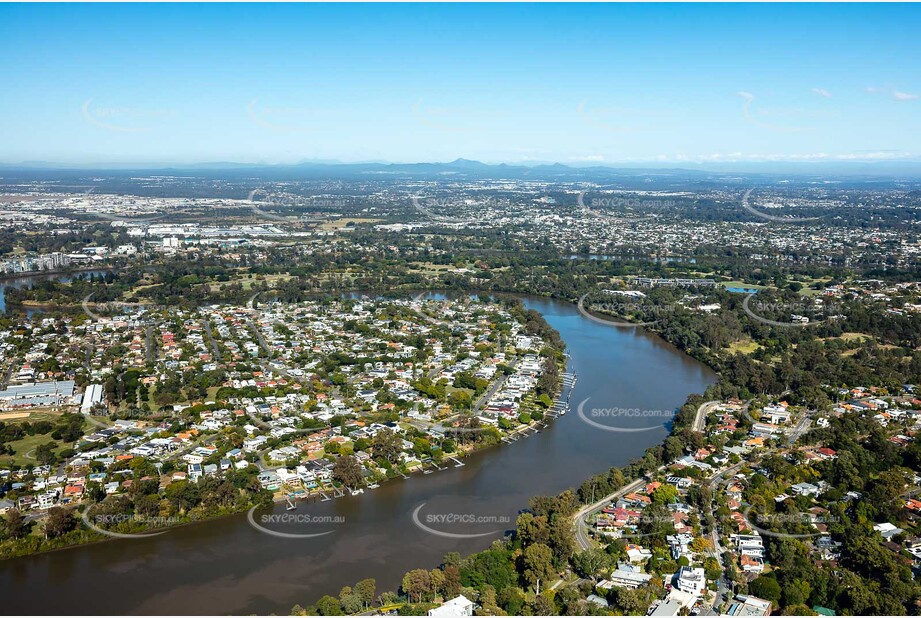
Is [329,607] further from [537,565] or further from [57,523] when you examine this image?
[57,523]

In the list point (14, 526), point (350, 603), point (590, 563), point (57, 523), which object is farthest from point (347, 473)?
point (14, 526)

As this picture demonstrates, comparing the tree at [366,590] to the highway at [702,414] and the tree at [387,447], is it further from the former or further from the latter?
the highway at [702,414]

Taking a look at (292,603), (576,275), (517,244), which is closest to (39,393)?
(292,603)

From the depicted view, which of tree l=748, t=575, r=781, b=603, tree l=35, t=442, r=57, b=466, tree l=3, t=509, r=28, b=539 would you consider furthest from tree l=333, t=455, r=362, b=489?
tree l=748, t=575, r=781, b=603

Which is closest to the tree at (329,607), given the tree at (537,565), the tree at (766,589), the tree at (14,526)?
the tree at (537,565)

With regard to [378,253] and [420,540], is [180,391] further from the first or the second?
[378,253]
